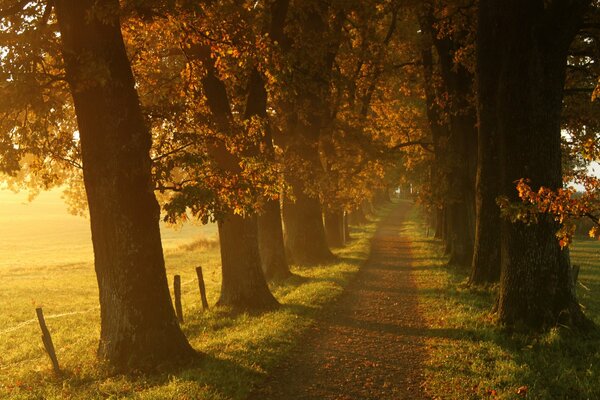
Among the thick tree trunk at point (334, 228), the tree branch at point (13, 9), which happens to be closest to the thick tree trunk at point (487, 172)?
the tree branch at point (13, 9)

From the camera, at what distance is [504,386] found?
7.73m

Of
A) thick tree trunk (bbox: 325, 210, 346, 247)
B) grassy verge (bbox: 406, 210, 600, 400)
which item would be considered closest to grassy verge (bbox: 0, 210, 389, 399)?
grassy verge (bbox: 406, 210, 600, 400)

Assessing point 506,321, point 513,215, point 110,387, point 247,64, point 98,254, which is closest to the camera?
point 513,215

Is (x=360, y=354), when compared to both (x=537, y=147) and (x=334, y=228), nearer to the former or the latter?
(x=537, y=147)

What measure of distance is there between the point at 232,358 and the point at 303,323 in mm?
3073

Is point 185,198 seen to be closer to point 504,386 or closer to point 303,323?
point 303,323

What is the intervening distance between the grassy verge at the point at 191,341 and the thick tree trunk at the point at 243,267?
621mm

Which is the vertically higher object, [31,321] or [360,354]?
[360,354]

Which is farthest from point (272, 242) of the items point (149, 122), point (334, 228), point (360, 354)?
point (334, 228)

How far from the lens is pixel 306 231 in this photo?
24.0 metres

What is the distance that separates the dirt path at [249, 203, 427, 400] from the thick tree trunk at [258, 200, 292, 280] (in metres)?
3.64

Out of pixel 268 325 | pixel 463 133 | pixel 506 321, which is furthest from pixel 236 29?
pixel 463 133

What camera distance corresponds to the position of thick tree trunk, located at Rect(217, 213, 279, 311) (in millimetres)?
14383

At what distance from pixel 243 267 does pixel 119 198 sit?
19.0 feet
